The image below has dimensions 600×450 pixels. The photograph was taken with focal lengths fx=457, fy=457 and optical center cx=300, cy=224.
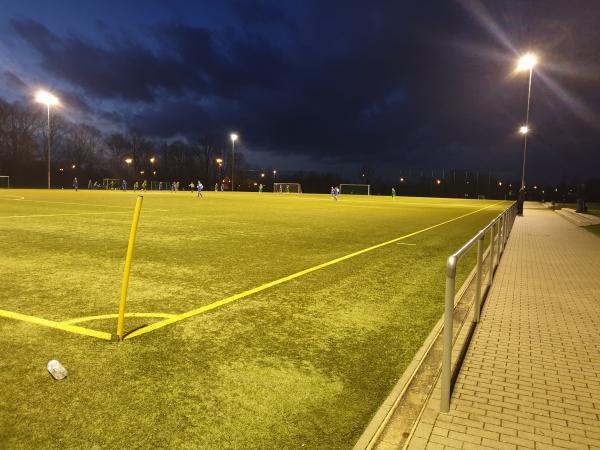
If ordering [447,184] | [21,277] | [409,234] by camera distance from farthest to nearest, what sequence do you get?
[447,184] < [409,234] < [21,277]

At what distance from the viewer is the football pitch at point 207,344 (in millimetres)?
3316

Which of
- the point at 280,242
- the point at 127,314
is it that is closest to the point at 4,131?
the point at 280,242

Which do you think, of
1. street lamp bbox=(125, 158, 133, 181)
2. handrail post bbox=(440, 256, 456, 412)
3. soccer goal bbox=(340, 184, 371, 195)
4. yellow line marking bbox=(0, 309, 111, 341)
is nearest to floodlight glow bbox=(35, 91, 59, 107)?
street lamp bbox=(125, 158, 133, 181)

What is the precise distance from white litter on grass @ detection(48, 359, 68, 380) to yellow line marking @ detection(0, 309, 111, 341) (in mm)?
941

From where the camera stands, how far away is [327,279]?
27.3 feet

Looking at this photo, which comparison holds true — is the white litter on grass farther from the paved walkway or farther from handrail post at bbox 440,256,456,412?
handrail post at bbox 440,256,456,412

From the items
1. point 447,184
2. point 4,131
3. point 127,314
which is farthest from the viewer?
point 447,184

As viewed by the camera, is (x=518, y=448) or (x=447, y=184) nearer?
(x=518, y=448)

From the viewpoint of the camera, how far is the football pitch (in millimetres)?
3316

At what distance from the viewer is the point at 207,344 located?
16.1 ft

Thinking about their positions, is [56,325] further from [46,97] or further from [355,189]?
[355,189]

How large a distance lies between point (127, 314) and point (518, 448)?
466 centimetres

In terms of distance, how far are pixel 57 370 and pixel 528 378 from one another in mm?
4220

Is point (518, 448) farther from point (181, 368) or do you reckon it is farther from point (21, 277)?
point (21, 277)
